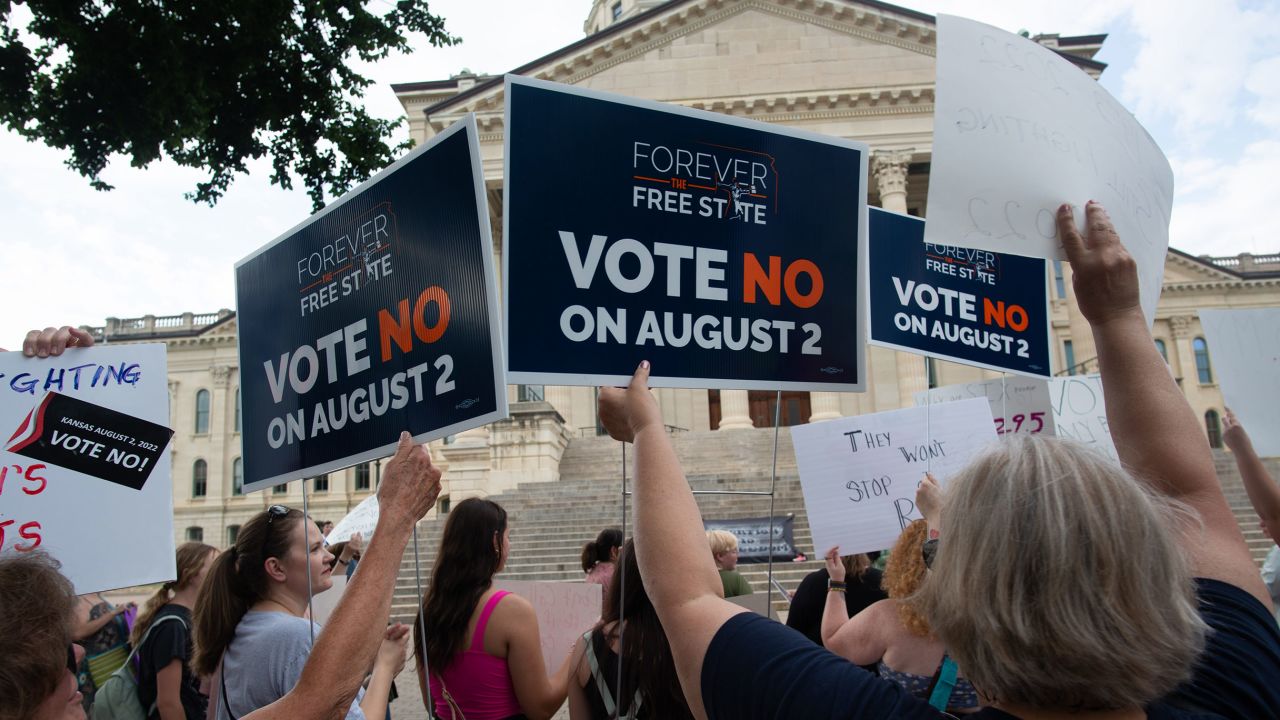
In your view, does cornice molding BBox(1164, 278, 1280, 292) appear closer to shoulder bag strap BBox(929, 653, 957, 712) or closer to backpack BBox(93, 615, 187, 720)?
shoulder bag strap BBox(929, 653, 957, 712)

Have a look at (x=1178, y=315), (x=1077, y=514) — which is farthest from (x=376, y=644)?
(x=1178, y=315)

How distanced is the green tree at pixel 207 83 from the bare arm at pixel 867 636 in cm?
901

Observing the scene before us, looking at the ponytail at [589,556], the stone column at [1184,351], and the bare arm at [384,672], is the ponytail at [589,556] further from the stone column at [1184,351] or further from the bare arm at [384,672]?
the stone column at [1184,351]

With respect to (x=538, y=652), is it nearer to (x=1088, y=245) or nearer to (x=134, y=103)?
(x=1088, y=245)

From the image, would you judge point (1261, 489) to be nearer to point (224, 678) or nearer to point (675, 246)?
point (675, 246)

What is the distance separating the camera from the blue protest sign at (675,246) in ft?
7.97

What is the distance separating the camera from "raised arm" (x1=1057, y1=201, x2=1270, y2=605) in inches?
63.9

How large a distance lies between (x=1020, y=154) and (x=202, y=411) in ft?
185

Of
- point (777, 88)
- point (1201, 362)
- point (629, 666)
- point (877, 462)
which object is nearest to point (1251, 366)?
point (877, 462)

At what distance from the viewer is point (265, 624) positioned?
113 inches

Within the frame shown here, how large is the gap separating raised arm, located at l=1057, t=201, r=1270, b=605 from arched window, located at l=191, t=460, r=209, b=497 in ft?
181

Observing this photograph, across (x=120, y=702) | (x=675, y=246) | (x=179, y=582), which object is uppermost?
(x=675, y=246)

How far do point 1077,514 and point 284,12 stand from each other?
1048cm

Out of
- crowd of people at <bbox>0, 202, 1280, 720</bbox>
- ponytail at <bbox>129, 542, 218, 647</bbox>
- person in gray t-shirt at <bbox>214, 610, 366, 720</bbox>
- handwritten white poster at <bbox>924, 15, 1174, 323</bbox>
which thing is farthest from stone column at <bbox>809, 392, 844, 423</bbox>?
person in gray t-shirt at <bbox>214, 610, 366, 720</bbox>
